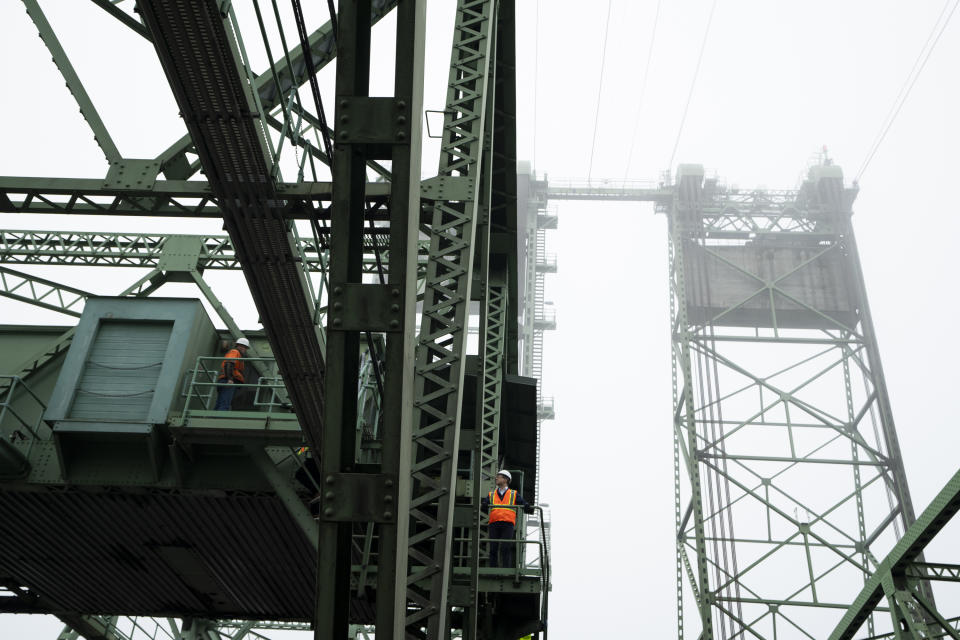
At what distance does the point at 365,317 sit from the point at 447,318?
3.09 m

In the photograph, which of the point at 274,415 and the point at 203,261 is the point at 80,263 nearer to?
the point at 203,261

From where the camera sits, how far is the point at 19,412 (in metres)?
15.7

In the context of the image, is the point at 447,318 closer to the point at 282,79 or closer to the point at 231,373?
the point at 282,79

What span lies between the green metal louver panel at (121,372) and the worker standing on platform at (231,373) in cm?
101

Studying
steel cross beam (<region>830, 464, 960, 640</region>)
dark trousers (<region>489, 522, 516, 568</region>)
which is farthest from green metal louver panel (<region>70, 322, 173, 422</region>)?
steel cross beam (<region>830, 464, 960, 640</region>)

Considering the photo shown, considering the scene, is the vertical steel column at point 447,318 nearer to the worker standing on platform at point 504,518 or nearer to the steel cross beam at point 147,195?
the steel cross beam at point 147,195

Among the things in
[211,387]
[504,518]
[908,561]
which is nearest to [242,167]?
[211,387]

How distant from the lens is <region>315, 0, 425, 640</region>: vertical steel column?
5.59 metres

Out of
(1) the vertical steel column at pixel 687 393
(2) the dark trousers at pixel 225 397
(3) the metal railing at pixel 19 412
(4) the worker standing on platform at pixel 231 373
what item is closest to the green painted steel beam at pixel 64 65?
(4) the worker standing on platform at pixel 231 373

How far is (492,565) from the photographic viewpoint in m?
14.0

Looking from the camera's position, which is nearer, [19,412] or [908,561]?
[908,561]

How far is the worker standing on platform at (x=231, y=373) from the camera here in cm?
1453

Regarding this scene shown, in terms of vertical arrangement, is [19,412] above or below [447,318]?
above

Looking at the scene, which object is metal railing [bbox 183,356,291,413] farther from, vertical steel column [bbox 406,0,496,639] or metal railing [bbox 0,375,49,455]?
vertical steel column [bbox 406,0,496,639]
